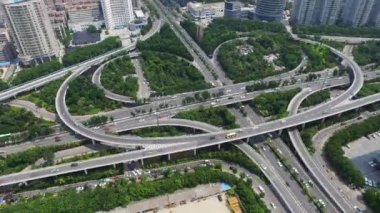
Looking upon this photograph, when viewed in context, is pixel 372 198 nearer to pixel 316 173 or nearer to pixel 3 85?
pixel 316 173

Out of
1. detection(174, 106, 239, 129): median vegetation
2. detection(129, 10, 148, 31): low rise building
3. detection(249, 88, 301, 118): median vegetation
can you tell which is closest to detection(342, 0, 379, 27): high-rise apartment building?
detection(249, 88, 301, 118): median vegetation

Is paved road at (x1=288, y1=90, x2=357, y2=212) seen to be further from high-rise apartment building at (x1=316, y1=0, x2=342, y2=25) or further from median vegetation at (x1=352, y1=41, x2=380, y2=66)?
high-rise apartment building at (x1=316, y1=0, x2=342, y2=25)

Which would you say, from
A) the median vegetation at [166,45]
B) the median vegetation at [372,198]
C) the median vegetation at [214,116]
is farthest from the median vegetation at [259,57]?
the median vegetation at [372,198]

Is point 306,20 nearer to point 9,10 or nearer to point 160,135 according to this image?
point 160,135

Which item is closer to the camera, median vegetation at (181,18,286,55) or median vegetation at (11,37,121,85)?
median vegetation at (11,37,121,85)

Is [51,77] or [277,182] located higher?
[51,77]

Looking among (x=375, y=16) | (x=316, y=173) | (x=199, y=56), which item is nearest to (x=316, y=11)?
(x=375, y=16)

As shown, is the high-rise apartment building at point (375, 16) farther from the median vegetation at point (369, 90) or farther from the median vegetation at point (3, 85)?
the median vegetation at point (3, 85)
